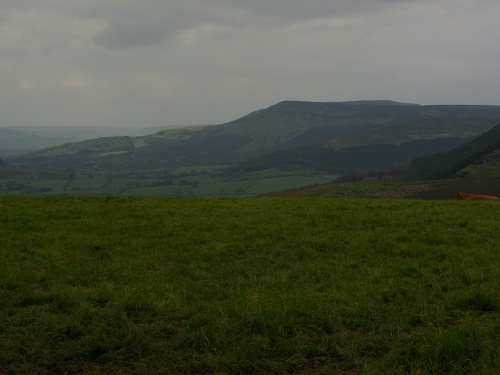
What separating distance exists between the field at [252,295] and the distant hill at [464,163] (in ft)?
324

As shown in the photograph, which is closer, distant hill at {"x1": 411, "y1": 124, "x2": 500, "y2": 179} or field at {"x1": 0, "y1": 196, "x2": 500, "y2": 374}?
field at {"x1": 0, "y1": 196, "x2": 500, "y2": 374}

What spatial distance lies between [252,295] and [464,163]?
145 m

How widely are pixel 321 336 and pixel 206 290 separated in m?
3.25

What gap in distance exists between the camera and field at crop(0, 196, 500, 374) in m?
7.04

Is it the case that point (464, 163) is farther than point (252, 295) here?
Yes

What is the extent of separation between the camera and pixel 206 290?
10.1m

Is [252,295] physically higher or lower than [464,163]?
higher

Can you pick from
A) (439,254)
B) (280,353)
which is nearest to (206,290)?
(280,353)

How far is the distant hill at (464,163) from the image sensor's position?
108m

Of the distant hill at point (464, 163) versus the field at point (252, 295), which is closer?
the field at point (252, 295)

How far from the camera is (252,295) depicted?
938 cm

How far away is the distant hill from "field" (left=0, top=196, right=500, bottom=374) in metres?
98.7

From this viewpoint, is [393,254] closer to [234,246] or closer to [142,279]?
[234,246]

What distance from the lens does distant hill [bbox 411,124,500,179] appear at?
108m
